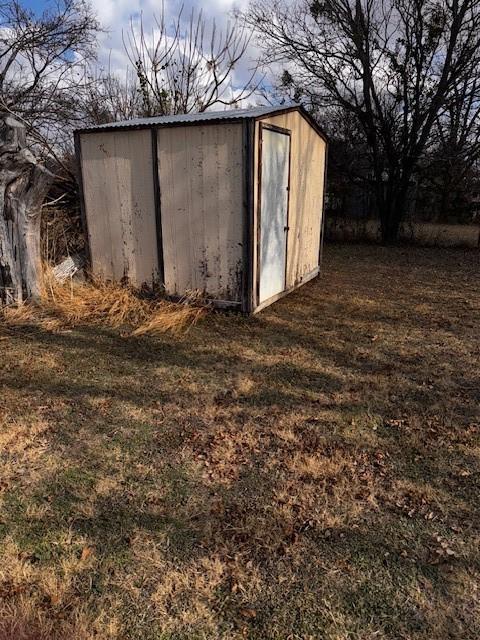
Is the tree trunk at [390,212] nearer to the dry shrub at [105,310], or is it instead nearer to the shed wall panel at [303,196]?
the shed wall panel at [303,196]

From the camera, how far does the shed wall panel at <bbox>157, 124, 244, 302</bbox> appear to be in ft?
15.1

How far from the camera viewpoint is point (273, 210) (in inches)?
202

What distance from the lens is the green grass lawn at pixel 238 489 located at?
1.59 metres

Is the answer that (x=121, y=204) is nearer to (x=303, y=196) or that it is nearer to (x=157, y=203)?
(x=157, y=203)

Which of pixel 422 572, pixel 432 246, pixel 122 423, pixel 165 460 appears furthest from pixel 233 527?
pixel 432 246

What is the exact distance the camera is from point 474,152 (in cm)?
1068

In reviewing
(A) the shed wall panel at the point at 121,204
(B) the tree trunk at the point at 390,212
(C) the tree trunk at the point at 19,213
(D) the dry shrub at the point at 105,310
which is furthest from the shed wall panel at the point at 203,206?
(B) the tree trunk at the point at 390,212

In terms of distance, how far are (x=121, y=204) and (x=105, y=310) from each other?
51.1 inches

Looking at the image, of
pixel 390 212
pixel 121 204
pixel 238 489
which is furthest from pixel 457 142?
pixel 238 489

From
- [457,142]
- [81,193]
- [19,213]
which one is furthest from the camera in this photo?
[457,142]

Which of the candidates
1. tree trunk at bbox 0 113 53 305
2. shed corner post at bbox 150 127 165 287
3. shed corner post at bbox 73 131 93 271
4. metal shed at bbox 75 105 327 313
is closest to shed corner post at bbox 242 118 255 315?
metal shed at bbox 75 105 327 313

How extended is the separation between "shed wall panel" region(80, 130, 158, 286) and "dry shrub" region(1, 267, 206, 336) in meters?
0.33

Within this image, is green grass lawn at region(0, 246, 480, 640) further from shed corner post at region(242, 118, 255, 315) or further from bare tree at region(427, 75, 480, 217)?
bare tree at region(427, 75, 480, 217)

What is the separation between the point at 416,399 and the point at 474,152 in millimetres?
9805
